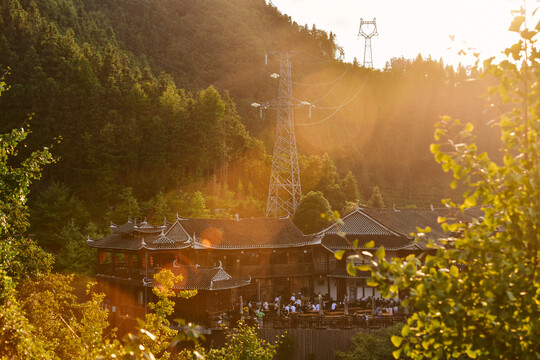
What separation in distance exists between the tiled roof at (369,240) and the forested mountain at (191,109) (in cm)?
1175

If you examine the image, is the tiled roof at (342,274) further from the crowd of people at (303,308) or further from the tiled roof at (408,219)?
the tiled roof at (408,219)

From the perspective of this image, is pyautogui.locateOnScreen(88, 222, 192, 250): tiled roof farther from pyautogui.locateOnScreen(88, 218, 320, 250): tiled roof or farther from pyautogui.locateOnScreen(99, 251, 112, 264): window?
pyautogui.locateOnScreen(99, 251, 112, 264): window

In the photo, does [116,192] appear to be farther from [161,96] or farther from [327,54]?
[327,54]

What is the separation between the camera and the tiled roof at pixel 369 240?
31.9m

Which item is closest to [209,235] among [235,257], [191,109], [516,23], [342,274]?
[235,257]

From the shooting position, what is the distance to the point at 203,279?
86.0 ft

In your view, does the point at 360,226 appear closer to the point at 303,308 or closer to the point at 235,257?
the point at 303,308

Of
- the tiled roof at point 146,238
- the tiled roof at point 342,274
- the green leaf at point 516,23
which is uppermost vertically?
the green leaf at point 516,23

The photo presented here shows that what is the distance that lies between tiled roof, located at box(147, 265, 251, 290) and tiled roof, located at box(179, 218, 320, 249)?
88.1 inches

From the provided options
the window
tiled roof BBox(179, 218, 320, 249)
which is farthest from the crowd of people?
the window

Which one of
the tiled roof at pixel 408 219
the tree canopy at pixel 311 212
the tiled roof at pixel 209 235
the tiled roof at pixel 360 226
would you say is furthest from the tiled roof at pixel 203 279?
the tree canopy at pixel 311 212

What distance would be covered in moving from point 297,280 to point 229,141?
3013 cm

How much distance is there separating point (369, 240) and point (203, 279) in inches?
445

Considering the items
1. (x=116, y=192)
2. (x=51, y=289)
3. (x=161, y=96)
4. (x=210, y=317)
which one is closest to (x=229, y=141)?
(x=161, y=96)
